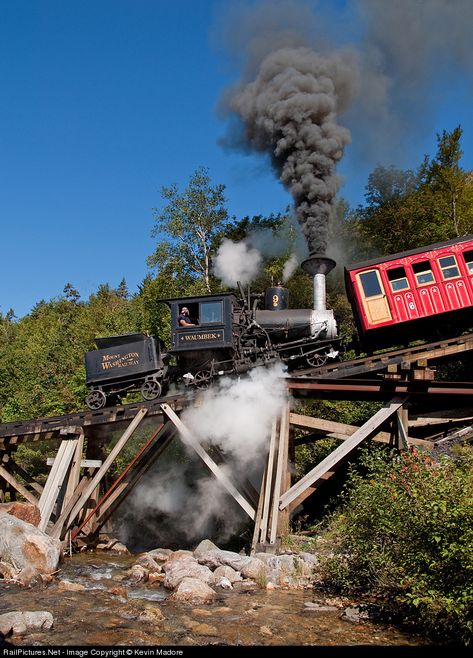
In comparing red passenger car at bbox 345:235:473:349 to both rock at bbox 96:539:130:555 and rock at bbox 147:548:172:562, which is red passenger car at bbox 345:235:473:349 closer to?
rock at bbox 147:548:172:562

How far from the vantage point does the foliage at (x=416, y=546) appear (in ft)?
20.1

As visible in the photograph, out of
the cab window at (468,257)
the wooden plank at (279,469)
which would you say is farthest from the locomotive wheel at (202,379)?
the cab window at (468,257)

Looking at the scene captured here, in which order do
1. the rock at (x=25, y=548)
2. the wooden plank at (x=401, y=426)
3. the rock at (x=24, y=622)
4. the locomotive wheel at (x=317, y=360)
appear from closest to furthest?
the rock at (x=24, y=622), the rock at (x=25, y=548), the wooden plank at (x=401, y=426), the locomotive wheel at (x=317, y=360)

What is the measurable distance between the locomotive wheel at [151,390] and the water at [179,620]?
513cm

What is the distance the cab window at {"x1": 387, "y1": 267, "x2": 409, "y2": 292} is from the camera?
40.9 feet

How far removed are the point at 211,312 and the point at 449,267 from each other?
18.3 feet

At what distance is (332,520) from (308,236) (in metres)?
7.84

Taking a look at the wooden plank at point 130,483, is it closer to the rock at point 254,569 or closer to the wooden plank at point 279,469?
the wooden plank at point 279,469

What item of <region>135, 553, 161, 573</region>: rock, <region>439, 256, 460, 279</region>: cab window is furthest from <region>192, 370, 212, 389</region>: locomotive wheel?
<region>439, 256, 460, 279</region>: cab window

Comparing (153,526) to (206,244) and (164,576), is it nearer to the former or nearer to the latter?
(164,576)

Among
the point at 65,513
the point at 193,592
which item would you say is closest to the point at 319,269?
the point at 193,592

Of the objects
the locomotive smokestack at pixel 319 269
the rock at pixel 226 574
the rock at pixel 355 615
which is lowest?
the rock at pixel 355 615

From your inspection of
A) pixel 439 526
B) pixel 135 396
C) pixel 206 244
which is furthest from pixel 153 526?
pixel 206 244

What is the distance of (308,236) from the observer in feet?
51.1
